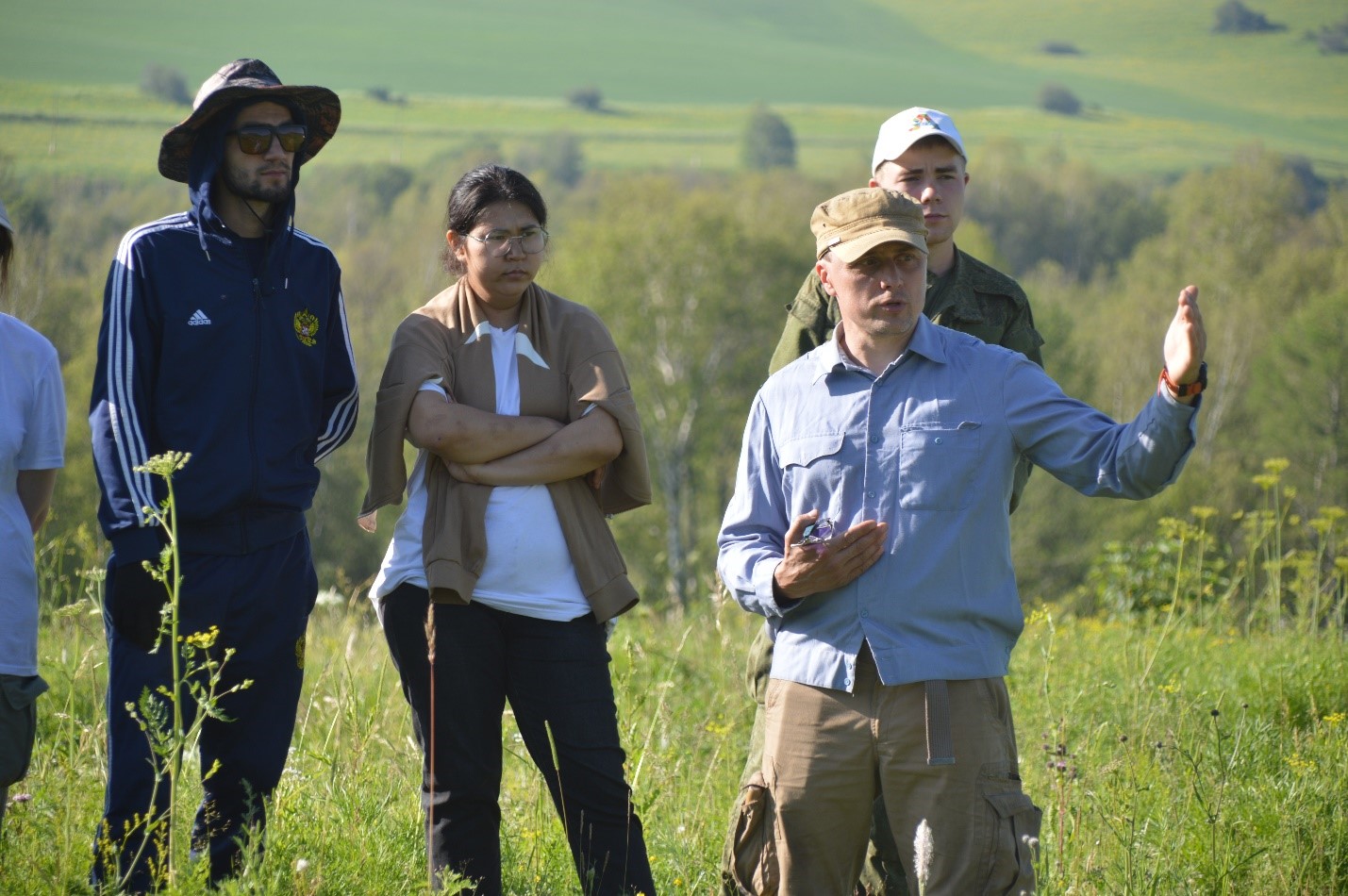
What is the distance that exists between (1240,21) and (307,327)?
86807mm

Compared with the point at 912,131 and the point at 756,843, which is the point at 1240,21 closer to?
the point at 912,131

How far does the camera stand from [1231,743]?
4.76 meters

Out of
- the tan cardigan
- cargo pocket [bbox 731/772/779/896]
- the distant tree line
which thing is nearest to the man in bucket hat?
the tan cardigan

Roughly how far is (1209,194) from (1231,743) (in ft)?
161

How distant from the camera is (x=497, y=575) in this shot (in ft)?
11.2

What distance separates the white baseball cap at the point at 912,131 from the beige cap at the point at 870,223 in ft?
2.71

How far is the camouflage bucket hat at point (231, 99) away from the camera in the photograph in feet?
11.4

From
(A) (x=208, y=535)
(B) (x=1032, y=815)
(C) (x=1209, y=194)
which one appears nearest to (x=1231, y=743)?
(B) (x=1032, y=815)

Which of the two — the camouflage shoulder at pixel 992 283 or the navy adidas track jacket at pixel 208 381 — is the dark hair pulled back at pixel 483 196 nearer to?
the navy adidas track jacket at pixel 208 381

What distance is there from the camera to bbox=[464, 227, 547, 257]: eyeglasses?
357 cm

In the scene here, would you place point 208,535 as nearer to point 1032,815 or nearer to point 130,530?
point 130,530

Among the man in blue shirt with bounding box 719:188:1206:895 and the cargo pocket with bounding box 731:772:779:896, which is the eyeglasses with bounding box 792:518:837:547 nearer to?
the man in blue shirt with bounding box 719:188:1206:895

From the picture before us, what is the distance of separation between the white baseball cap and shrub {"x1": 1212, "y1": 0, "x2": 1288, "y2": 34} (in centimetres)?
7928

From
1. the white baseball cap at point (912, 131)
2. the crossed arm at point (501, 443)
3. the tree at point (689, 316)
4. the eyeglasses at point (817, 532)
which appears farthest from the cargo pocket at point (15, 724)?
the tree at point (689, 316)
